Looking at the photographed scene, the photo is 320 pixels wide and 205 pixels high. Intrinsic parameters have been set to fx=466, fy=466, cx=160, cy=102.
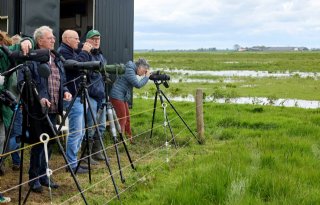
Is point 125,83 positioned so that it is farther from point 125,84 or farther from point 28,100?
point 28,100

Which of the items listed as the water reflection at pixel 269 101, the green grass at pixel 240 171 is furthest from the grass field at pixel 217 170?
the water reflection at pixel 269 101

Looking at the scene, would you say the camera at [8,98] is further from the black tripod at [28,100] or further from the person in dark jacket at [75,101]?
the person in dark jacket at [75,101]

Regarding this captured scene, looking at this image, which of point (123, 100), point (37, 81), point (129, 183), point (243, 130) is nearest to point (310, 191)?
point (129, 183)

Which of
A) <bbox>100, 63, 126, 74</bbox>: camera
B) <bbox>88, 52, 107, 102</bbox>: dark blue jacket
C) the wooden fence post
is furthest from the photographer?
the wooden fence post

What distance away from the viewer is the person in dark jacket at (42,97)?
194 inches

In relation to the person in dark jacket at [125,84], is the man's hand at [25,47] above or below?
above

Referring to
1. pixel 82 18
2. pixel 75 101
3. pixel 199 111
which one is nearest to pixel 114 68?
pixel 75 101

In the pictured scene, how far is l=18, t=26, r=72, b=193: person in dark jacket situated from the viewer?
16.2 feet

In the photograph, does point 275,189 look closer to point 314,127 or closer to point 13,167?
point 13,167

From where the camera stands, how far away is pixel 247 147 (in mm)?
7660

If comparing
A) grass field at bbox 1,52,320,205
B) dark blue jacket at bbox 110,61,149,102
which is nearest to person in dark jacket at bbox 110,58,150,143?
dark blue jacket at bbox 110,61,149,102

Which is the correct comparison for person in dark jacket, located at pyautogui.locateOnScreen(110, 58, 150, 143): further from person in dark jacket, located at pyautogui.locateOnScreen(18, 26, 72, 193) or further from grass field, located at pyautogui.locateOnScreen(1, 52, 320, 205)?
person in dark jacket, located at pyautogui.locateOnScreen(18, 26, 72, 193)

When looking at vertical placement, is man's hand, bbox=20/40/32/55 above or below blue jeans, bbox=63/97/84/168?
above

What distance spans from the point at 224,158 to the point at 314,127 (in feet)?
12.9
